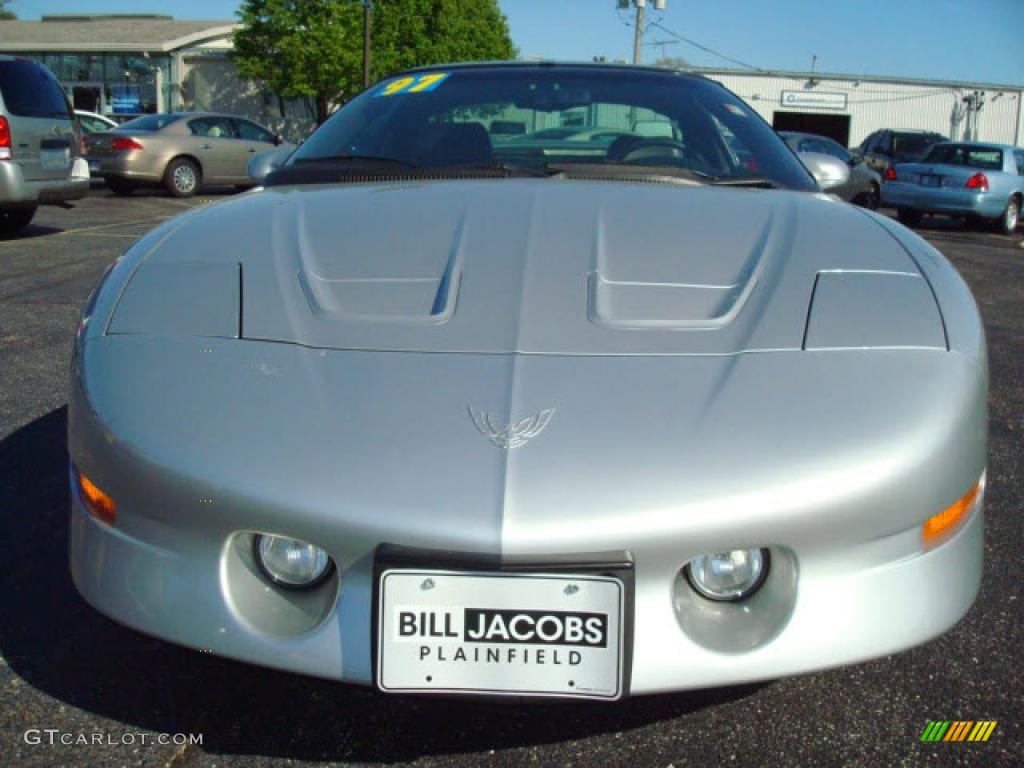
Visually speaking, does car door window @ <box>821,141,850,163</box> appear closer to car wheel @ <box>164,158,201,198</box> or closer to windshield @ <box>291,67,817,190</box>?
car wheel @ <box>164,158,201,198</box>

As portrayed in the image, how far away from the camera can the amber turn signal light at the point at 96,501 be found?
5.18 feet

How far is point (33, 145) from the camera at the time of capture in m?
8.34

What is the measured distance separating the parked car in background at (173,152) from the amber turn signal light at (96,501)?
13.8 metres

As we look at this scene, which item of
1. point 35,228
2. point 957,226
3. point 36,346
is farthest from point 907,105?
point 36,346

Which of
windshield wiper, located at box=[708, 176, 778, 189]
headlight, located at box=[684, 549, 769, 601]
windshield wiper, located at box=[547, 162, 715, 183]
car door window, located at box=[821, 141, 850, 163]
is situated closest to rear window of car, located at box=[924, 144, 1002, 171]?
car door window, located at box=[821, 141, 850, 163]

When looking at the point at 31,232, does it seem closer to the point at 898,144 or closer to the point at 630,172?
the point at 630,172

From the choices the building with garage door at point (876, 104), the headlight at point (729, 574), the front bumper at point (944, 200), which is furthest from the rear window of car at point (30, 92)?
the building with garage door at point (876, 104)

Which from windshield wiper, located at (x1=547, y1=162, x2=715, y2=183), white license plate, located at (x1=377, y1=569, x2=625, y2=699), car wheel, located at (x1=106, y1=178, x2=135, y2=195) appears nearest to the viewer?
white license plate, located at (x1=377, y1=569, x2=625, y2=699)

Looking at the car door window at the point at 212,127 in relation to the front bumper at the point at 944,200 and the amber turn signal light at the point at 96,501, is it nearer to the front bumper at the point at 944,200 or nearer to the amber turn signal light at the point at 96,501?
the front bumper at the point at 944,200

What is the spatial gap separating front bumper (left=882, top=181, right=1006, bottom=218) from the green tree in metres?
18.4

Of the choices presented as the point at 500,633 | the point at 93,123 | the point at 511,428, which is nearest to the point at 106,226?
the point at 93,123

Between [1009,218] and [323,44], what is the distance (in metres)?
19.8

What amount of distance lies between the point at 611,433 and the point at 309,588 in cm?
50

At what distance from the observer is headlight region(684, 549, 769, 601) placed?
57.4 inches
